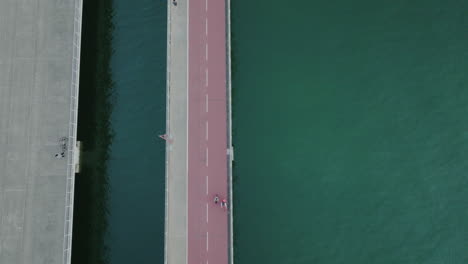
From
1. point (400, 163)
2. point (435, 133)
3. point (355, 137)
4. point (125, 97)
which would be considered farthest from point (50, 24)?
point (435, 133)

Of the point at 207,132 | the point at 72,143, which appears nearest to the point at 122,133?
the point at 72,143

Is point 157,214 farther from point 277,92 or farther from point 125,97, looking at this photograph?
point 277,92

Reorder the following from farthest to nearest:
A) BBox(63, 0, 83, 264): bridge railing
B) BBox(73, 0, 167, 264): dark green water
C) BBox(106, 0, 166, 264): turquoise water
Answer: BBox(73, 0, 167, 264): dark green water, BBox(106, 0, 166, 264): turquoise water, BBox(63, 0, 83, 264): bridge railing

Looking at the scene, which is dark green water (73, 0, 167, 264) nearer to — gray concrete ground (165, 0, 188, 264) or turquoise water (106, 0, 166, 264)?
turquoise water (106, 0, 166, 264)

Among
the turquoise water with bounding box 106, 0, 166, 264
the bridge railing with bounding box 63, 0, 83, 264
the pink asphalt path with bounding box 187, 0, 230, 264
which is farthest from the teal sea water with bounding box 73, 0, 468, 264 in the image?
the bridge railing with bounding box 63, 0, 83, 264

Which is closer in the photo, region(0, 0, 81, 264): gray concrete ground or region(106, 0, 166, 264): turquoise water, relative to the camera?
region(0, 0, 81, 264): gray concrete ground

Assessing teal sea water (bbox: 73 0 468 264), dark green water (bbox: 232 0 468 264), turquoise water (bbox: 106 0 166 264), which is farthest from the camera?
turquoise water (bbox: 106 0 166 264)
